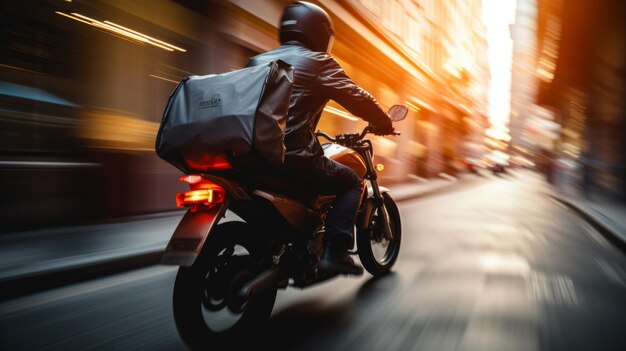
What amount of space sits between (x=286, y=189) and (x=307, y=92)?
594 mm

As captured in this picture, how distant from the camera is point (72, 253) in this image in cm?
389

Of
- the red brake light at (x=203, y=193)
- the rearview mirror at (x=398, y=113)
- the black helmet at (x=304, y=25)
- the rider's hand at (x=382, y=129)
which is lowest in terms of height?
the red brake light at (x=203, y=193)

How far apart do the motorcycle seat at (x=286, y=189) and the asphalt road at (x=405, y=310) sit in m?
0.76

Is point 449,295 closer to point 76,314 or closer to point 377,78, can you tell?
point 76,314

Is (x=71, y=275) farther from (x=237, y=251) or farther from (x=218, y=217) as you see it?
(x=218, y=217)

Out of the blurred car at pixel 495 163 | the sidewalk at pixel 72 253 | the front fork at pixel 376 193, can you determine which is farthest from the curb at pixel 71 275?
the blurred car at pixel 495 163

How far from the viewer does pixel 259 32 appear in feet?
29.2

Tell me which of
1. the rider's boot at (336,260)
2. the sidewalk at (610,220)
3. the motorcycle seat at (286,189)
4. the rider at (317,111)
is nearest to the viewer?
A: the motorcycle seat at (286,189)

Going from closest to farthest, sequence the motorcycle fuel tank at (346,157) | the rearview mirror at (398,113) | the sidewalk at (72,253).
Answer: the motorcycle fuel tank at (346,157), the sidewalk at (72,253), the rearview mirror at (398,113)

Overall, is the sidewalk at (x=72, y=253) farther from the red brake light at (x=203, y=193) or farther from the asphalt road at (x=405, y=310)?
the red brake light at (x=203, y=193)

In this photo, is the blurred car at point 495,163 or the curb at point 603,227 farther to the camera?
the blurred car at point 495,163

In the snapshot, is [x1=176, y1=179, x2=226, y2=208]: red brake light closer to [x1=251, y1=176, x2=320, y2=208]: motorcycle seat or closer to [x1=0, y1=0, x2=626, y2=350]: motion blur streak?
[x1=251, y1=176, x2=320, y2=208]: motorcycle seat

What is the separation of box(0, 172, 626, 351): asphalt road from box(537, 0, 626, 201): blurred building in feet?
31.6

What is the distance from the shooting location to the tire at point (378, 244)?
3.44 m
